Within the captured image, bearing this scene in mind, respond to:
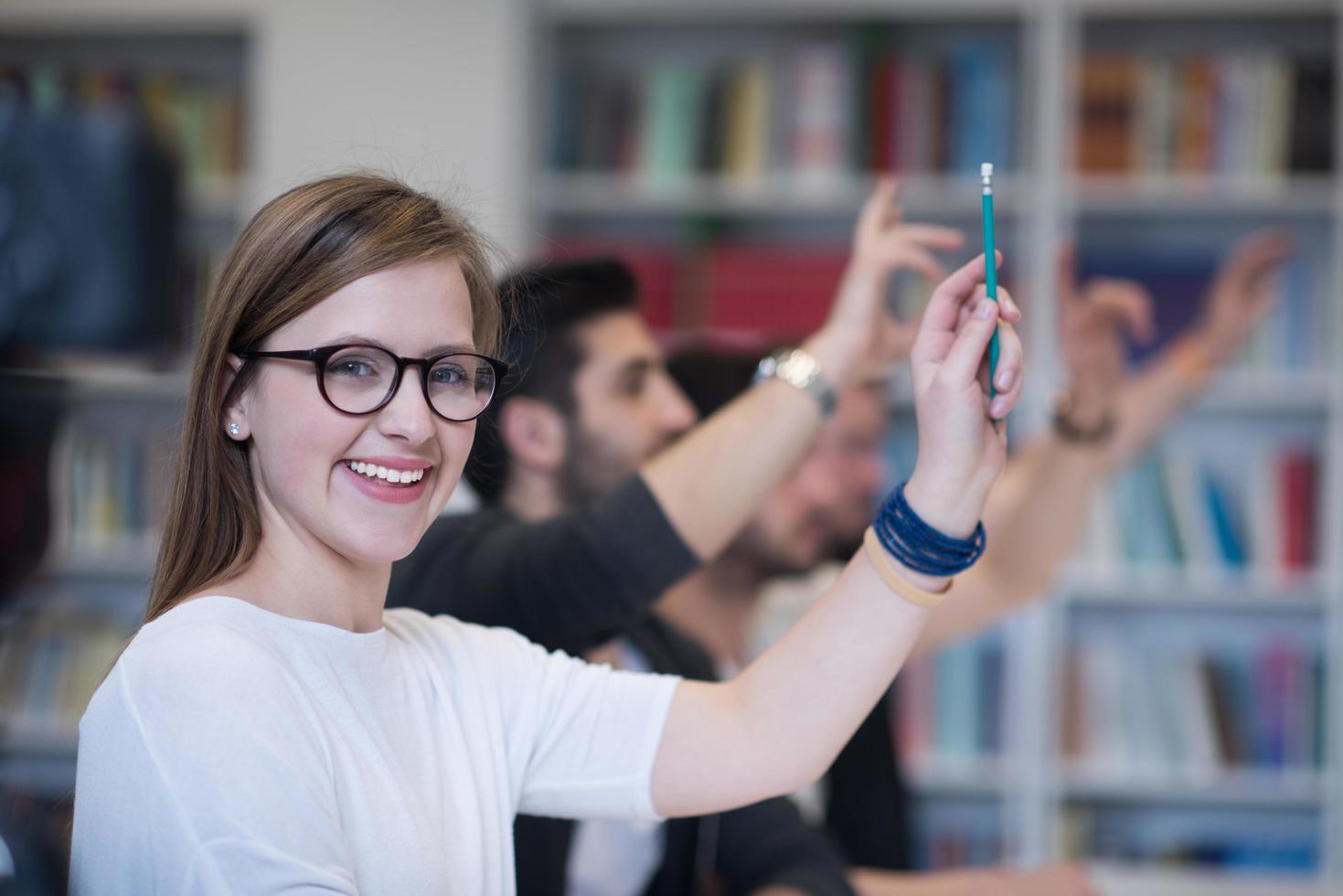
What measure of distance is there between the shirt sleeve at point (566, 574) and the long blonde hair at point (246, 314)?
44 centimetres

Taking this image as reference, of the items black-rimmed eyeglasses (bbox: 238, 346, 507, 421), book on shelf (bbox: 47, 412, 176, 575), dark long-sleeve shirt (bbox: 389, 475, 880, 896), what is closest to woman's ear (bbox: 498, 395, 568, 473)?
dark long-sleeve shirt (bbox: 389, 475, 880, 896)

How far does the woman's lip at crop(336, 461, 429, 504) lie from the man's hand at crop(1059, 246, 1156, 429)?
128 centimetres

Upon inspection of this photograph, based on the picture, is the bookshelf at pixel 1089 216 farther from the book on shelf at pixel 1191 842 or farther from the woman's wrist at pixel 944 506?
the woman's wrist at pixel 944 506

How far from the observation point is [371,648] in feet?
3.21

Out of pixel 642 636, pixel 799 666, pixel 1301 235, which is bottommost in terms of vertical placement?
pixel 642 636

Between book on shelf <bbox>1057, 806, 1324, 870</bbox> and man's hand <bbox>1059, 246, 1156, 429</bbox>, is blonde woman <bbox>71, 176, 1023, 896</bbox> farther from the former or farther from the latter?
book on shelf <bbox>1057, 806, 1324, 870</bbox>

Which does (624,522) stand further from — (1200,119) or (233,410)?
(1200,119)

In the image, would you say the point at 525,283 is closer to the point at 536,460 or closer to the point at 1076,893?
the point at 536,460

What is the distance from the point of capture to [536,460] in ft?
6.28

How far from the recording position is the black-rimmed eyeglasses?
0.93 meters

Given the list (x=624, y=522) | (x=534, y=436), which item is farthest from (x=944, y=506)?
(x=534, y=436)

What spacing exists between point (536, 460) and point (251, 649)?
3.45 ft

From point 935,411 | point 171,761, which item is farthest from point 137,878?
point 935,411

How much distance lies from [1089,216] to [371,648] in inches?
124
